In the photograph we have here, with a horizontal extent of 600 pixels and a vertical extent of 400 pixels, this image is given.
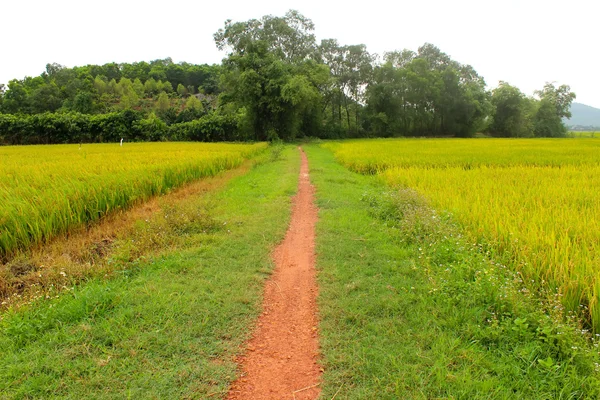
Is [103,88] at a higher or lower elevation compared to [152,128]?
higher

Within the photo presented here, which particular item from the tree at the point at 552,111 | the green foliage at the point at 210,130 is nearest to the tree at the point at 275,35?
the green foliage at the point at 210,130

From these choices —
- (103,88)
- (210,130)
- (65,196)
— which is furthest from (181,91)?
(65,196)

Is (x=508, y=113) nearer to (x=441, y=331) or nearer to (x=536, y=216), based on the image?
(x=536, y=216)

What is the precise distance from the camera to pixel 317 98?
33.2m

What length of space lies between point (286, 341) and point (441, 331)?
1.36 metres

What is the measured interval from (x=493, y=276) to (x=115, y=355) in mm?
3450

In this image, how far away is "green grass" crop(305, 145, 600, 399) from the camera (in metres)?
2.14

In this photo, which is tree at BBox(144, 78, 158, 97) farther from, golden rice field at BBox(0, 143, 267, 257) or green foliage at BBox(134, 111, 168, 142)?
golden rice field at BBox(0, 143, 267, 257)

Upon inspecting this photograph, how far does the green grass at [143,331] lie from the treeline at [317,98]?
26240 mm

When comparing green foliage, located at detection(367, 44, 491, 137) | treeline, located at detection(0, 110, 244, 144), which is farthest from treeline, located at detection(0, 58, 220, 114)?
green foliage, located at detection(367, 44, 491, 137)

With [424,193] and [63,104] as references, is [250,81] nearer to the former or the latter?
[424,193]

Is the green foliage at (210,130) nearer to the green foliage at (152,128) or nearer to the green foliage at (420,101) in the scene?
the green foliage at (152,128)

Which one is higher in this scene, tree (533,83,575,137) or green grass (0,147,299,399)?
tree (533,83,575,137)

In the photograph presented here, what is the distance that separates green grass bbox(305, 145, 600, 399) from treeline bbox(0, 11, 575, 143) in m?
26.1
